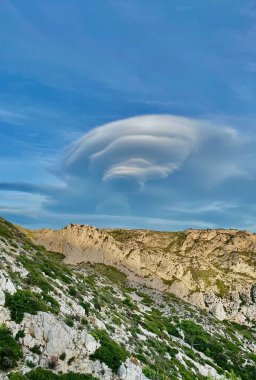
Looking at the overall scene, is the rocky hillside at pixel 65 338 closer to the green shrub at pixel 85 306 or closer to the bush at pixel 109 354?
the bush at pixel 109 354

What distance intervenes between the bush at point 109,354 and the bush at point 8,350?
27.2 ft

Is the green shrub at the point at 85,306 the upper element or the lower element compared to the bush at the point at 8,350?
upper

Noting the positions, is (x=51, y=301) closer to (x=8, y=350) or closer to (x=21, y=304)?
(x=21, y=304)

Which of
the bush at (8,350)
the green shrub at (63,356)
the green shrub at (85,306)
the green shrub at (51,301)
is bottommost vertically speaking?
the green shrub at (63,356)

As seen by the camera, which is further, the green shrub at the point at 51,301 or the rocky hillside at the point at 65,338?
the green shrub at the point at 51,301

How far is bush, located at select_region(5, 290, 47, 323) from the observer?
105 ft

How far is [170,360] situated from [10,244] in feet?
91.5

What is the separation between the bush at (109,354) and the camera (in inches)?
1367

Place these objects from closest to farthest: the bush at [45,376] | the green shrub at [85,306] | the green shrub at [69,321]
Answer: the bush at [45,376], the green shrub at [69,321], the green shrub at [85,306]

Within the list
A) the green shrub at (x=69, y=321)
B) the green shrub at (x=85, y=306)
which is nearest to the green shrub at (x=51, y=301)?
the green shrub at (x=69, y=321)

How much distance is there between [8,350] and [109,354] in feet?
36.6

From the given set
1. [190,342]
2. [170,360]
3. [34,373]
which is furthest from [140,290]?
[34,373]

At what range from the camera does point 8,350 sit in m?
28.0

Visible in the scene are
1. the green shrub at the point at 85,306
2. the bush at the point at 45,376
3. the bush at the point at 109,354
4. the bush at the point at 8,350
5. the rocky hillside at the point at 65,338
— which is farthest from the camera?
the green shrub at the point at 85,306
